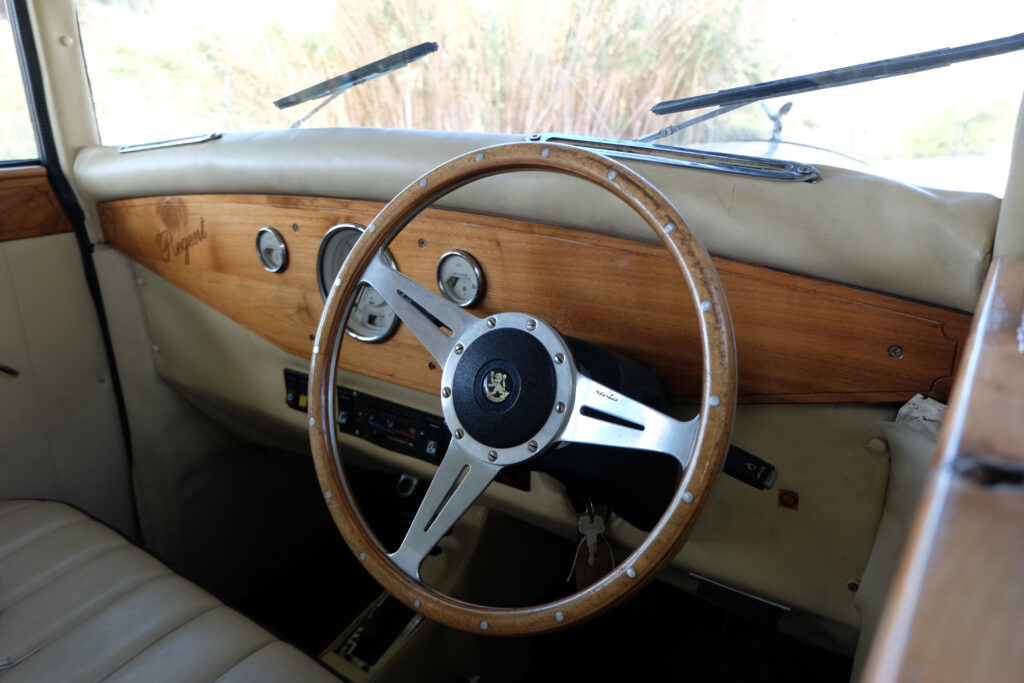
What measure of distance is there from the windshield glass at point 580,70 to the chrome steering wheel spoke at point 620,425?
0.57 m

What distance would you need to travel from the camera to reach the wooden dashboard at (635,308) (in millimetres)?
958

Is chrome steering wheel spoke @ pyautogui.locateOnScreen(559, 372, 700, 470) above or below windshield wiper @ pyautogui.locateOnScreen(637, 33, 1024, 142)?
below

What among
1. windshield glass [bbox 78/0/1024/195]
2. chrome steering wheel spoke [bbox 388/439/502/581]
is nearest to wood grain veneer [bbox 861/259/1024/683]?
chrome steering wheel spoke [bbox 388/439/502/581]

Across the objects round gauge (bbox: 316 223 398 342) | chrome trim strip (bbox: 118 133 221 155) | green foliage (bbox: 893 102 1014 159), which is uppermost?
green foliage (bbox: 893 102 1014 159)

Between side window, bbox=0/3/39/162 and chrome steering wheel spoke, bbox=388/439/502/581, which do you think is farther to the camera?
side window, bbox=0/3/39/162

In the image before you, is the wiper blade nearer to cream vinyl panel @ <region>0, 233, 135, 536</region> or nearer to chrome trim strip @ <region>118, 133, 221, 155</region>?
chrome trim strip @ <region>118, 133, 221, 155</region>

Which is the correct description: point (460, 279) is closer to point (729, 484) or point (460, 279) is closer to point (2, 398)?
point (729, 484)

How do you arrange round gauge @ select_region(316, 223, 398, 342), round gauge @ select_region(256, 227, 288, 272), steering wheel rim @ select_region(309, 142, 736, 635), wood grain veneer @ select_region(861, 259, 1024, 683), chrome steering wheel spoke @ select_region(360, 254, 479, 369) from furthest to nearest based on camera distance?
round gauge @ select_region(256, 227, 288, 272) → round gauge @ select_region(316, 223, 398, 342) → chrome steering wheel spoke @ select_region(360, 254, 479, 369) → steering wheel rim @ select_region(309, 142, 736, 635) → wood grain veneer @ select_region(861, 259, 1024, 683)

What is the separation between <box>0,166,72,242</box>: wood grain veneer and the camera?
65.4 inches

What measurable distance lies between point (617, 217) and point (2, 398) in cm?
150

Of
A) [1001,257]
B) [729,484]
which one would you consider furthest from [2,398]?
[1001,257]

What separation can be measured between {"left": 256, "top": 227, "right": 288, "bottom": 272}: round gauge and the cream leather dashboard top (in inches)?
6.6

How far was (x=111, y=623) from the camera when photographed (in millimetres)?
1120

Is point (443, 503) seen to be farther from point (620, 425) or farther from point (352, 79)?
point (352, 79)
